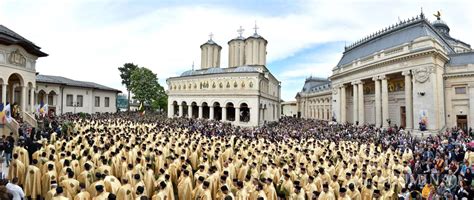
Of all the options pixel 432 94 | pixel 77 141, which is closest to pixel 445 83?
pixel 432 94

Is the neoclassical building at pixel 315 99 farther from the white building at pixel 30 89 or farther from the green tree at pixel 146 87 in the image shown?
the white building at pixel 30 89

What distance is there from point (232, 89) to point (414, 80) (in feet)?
69.6

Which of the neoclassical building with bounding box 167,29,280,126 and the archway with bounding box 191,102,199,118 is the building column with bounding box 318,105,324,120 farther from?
the archway with bounding box 191,102,199,118

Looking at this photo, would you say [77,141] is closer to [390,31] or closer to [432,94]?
[432,94]

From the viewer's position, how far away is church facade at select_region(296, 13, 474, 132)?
27.9 meters

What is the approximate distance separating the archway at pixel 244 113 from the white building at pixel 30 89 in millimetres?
21925

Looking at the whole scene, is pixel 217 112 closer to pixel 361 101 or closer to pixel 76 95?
pixel 76 95

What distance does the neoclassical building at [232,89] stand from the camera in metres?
39.0

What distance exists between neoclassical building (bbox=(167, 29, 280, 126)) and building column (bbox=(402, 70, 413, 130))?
16767mm

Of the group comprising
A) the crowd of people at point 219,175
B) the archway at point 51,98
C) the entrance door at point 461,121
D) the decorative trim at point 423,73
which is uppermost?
the decorative trim at point 423,73

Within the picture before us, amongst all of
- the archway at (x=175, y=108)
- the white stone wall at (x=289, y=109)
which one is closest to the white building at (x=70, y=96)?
the archway at (x=175, y=108)

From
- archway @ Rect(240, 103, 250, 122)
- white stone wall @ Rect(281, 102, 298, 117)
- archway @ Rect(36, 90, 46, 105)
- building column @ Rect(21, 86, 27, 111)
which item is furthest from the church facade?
white stone wall @ Rect(281, 102, 298, 117)

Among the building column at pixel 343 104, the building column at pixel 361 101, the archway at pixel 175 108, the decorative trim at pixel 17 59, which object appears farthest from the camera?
the archway at pixel 175 108

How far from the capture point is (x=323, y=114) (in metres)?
65.9
